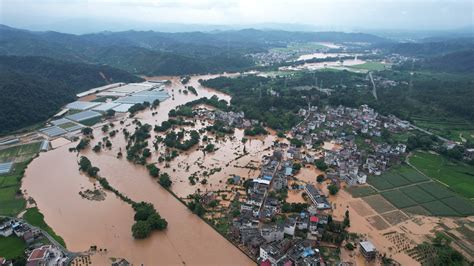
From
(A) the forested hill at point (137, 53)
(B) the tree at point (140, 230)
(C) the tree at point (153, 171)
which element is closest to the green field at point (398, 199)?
(B) the tree at point (140, 230)

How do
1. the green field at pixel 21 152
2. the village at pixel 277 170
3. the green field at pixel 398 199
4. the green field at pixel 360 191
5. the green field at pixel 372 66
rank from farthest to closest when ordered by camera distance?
1. the green field at pixel 372 66
2. the green field at pixel 21 152
3. the green field at pixel 360 191
4. the green field at pixel 398 199
5. the village at pixel 277 170

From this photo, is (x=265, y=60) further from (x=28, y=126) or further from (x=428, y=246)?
(x=428, y=246)

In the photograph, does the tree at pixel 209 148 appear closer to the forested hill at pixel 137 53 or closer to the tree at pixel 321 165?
the tree at pixel 321 165

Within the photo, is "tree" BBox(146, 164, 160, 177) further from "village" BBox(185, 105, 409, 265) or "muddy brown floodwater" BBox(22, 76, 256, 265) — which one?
"village" BBox(185, 105, 409, 265)

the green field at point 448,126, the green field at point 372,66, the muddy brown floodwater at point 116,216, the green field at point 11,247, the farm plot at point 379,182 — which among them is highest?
the green field at point 372,66

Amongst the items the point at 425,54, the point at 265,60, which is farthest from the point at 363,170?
the point at 425,54
